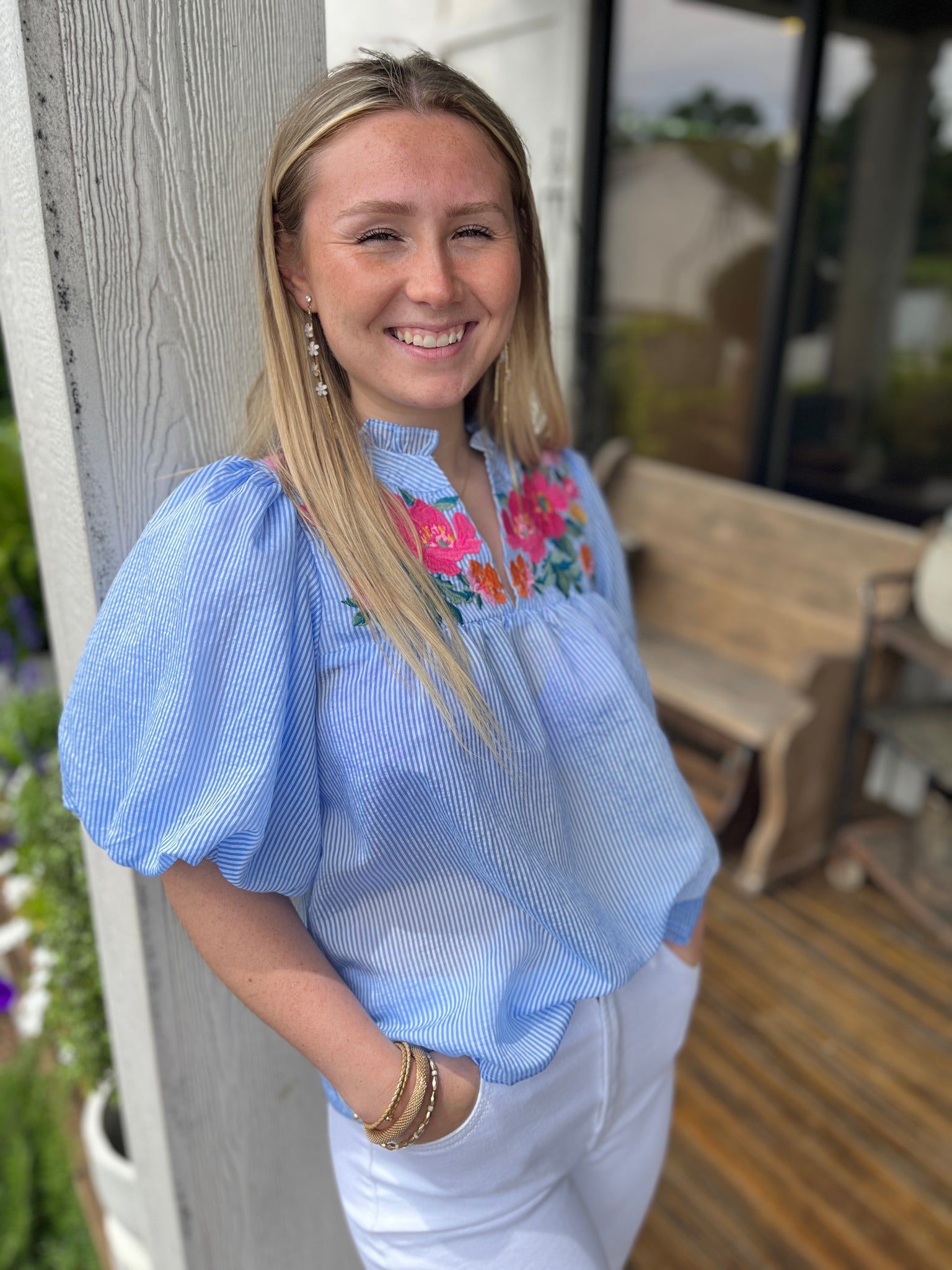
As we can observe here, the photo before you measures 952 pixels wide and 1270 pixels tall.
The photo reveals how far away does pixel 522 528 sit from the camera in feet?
2.90

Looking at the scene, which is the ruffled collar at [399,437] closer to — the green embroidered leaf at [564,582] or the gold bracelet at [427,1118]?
the green embroidered leaf at [564,582]

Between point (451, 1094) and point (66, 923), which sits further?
point (66, 923)

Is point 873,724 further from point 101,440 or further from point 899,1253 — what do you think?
point 101,440

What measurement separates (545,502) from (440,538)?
0.19 m

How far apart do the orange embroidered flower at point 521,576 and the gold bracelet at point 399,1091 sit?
0.38 m

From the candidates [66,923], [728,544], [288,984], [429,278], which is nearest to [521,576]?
[429,278]

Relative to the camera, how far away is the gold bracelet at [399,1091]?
2.36ft

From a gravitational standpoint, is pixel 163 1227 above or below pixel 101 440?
below

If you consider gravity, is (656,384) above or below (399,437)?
below

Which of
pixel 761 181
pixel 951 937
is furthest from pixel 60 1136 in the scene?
pixel 761 181

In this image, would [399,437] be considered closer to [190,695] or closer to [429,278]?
[429,278]

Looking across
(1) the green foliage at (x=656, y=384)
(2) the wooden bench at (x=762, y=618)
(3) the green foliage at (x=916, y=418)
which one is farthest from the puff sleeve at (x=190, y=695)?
(1) the green foliage at (x=656, y=384)

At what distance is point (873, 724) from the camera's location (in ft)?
7.62

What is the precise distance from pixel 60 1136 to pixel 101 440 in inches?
54.5
